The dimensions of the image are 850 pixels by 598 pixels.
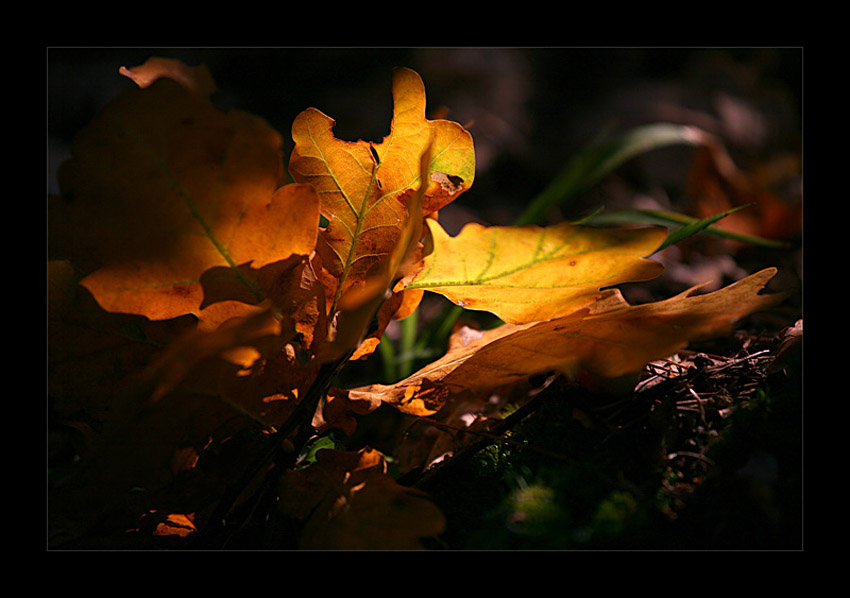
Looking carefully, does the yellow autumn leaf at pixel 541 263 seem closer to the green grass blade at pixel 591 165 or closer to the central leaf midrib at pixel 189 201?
the central leaf midrib at pixel 189 201

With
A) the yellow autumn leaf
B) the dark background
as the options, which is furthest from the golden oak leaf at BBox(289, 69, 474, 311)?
the dark background

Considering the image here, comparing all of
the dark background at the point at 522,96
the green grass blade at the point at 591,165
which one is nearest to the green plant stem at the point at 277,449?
the green grass blade at the point at 591,165

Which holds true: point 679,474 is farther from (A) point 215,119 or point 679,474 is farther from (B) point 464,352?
(A) point 215,119

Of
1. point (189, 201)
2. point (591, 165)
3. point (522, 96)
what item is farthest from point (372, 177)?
point (522, 96)

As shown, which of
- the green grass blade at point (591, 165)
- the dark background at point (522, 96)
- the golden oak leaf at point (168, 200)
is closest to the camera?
the golden oak leaf at point (168, 200)

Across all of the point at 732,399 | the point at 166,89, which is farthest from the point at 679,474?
the point at 166,89

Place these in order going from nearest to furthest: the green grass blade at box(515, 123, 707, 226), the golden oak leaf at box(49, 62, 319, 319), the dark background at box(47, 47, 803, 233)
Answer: the golden oak leaf at box(49, 62, 319, 319)
the green grass blade at box(515, 123, 707, 226)
the dark background at box(47, 47, 803, 233)

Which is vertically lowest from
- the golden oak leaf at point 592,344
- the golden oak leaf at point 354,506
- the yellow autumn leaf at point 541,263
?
the golden oak leaf at point 354,506

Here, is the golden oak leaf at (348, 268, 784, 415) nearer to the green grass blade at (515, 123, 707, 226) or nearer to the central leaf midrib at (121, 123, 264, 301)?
the central leaf midrib at (121, 123, 264, 301)
